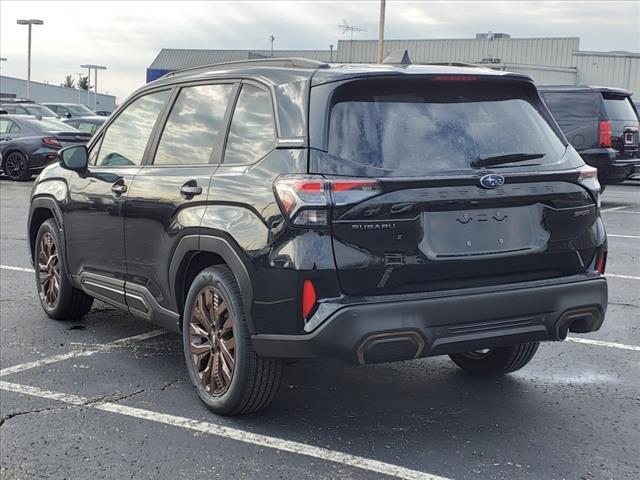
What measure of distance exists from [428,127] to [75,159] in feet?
8.66

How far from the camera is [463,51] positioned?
4556 centimetres

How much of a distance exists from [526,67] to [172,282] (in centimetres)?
3127

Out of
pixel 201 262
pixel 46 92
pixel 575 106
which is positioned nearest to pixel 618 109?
pixel 575 106

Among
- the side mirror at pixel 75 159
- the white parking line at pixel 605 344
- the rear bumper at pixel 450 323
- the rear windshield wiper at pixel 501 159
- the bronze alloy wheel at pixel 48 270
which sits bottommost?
the white parking line at pixel 605 344

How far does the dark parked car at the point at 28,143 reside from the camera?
18172mm

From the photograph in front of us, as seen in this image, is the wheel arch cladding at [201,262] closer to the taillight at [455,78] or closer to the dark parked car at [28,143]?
the taillight at [455,78]

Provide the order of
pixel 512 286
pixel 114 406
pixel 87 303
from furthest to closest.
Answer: pixel 87 303 → pixel 114 406 → pixel 512 286

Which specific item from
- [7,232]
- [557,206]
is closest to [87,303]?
[557,206]

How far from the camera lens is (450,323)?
3.65 m

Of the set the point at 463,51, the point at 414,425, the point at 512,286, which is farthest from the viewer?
the point at 463,51

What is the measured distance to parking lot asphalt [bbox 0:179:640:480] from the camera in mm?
3611

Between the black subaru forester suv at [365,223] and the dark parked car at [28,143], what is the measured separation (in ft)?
47.4

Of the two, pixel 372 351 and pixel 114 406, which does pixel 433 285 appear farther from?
pixel 114 406

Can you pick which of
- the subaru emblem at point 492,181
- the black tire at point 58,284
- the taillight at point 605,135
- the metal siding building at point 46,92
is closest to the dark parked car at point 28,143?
the taillight at point 605,135
